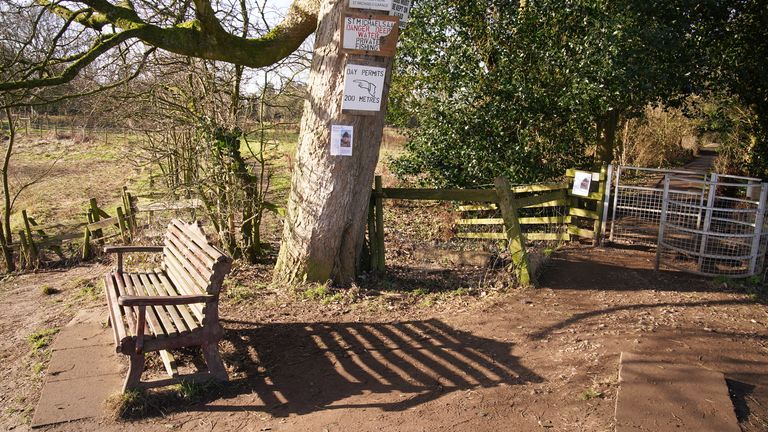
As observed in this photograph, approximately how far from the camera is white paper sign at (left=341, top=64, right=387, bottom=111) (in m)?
5.98

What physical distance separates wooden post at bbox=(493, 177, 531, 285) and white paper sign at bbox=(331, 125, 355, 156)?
1.70 meters

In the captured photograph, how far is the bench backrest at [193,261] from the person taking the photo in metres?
4.26

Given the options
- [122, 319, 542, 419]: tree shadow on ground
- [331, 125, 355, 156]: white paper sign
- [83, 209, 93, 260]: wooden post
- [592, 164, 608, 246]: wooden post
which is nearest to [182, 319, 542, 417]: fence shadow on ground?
[122, 319, 542, 419]: tree shadow on ground

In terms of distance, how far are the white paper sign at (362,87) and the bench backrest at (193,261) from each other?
76.4 inches

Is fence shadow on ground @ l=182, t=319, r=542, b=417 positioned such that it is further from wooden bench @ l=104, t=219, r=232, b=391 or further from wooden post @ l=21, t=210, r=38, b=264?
wooden post @ l=21, t=210, r=38, b=264

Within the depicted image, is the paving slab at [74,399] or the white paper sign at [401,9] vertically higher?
the white paper sign at [401,9]

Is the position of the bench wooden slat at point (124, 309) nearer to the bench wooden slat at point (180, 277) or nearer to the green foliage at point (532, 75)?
the bench wooden slat at point (180, 277)

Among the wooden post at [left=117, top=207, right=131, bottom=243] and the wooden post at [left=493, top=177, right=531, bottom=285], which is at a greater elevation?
the wooden post at [left=493, top=177, right=531, bottom=285]

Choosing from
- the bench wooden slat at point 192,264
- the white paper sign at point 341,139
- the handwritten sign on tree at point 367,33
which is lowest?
the bench wooden slat at point 192,264

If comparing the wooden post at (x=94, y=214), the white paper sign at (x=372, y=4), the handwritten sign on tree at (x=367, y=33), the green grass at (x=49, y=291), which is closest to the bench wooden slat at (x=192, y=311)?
the handwritten sign on tree at (x=367, y=33)

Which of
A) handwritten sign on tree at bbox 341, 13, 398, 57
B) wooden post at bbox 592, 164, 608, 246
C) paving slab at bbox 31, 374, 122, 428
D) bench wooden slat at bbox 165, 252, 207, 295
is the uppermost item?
handwritten sign on tree at bbox 341, 13, 398, 57

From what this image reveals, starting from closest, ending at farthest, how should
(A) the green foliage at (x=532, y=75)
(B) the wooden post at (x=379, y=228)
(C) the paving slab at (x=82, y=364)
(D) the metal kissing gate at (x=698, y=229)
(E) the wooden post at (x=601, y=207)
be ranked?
(C) the paving slab at (x=82, y=364), (B) the wooden post at (x=379, y=228), (D) the metal kissing gate at (x=698, y=229), (E) the wooden post at (x=601, y=207), (A) the green foliage at (x=532, y=75)

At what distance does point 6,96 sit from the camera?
8.19 metres

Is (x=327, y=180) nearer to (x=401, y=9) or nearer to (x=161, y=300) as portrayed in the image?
(x=401, y=9)
